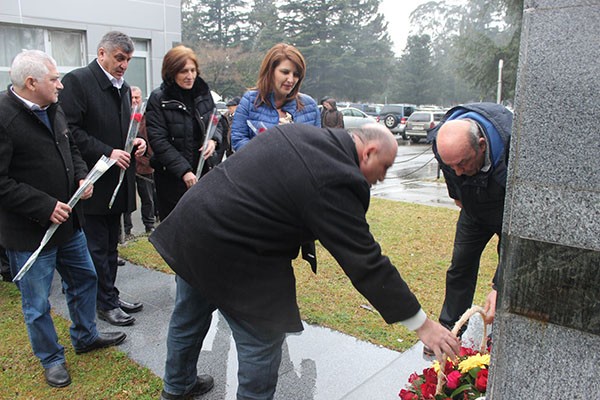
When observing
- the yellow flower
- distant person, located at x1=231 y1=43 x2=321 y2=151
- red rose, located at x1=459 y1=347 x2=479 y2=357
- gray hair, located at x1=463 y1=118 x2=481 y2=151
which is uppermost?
distant person, located at x1=231 y1=43 x2=321 y2=151

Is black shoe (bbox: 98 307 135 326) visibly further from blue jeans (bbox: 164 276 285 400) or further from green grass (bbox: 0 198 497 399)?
blue jeans (bbox: 164 276 285 400)

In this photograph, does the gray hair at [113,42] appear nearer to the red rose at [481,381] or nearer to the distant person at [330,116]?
the red rose at [481,381]

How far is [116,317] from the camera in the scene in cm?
376

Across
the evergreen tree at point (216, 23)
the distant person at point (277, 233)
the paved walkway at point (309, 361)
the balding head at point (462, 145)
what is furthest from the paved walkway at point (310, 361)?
the evergreen tree at point (216, 23)

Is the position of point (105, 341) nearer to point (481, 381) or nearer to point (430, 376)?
point (430, 376)

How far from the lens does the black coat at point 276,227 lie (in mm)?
1854

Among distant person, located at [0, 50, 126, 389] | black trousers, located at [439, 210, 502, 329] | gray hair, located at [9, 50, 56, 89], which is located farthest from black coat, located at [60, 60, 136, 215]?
black trousers, located at [439, 210, 502, 329]

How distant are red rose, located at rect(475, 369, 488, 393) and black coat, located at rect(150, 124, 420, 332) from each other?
1.70 ft

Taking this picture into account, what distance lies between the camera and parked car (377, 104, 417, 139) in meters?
26.6

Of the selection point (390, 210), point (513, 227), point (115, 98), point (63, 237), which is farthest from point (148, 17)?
point (513, 227)

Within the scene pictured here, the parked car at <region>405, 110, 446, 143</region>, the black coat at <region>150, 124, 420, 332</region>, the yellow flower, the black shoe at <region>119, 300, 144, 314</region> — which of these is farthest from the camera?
the parked car at <region>405, 110, 446, 143</region>

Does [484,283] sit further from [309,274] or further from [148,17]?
[148,17]

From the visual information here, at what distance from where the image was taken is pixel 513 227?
5.98ft

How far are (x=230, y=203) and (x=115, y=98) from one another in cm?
208
